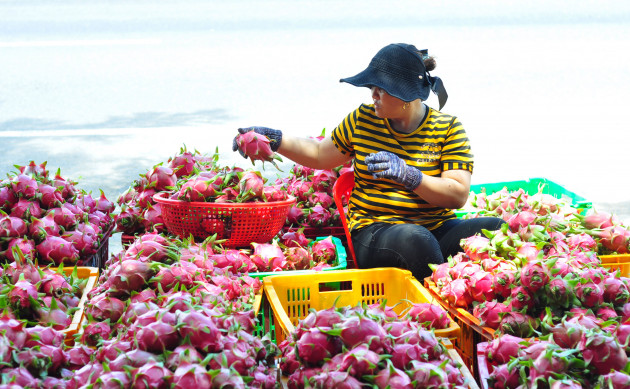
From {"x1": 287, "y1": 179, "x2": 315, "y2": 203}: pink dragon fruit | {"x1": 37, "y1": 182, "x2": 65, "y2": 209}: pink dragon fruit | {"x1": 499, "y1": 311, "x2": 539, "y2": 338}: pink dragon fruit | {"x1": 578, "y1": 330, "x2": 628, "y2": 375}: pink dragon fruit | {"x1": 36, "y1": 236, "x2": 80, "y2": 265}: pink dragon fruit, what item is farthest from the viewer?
{"x1": 287, "y1": 179, "x2": 315, "y2": 203}: pink dragon fruit

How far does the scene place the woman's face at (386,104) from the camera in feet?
9.60

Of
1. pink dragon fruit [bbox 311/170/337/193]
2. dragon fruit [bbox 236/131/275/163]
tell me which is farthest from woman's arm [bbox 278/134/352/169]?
dragon fruit [bbox 236/131/275/163]

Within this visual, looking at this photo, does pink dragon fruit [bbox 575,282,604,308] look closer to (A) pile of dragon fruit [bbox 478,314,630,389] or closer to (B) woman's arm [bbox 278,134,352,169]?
(A) pile of dragon fruit [bbox 478,314,630,389]

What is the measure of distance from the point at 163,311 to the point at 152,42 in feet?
36.0

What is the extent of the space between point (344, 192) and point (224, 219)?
2.69 ft

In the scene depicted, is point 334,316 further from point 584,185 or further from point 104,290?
point 584,185

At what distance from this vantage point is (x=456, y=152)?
3.04 metres

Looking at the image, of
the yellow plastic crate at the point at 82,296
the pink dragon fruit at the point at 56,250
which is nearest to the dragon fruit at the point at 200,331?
the yellow plastic crate at the point at 82,296

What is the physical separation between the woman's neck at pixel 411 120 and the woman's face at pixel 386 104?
78 millimetres

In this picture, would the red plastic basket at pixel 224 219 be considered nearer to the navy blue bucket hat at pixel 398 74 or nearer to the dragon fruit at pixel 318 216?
the dragon fruit at pixel 318 216

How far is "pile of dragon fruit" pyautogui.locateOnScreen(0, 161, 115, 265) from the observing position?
2.64 m

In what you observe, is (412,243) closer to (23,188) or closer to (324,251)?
(324,251)

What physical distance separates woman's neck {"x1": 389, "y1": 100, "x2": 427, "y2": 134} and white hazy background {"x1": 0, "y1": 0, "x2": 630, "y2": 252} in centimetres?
286

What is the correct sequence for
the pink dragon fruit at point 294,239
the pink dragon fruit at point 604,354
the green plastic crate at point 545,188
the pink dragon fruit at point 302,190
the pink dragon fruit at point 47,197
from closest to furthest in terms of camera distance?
the pink dragon fruit at point 604,354
the pink dragon fruit at point 47,197
the pink dragon fruit at point 294,239
the pink dragon fruit at point 302,190
the green plastic crate at point 545,188
